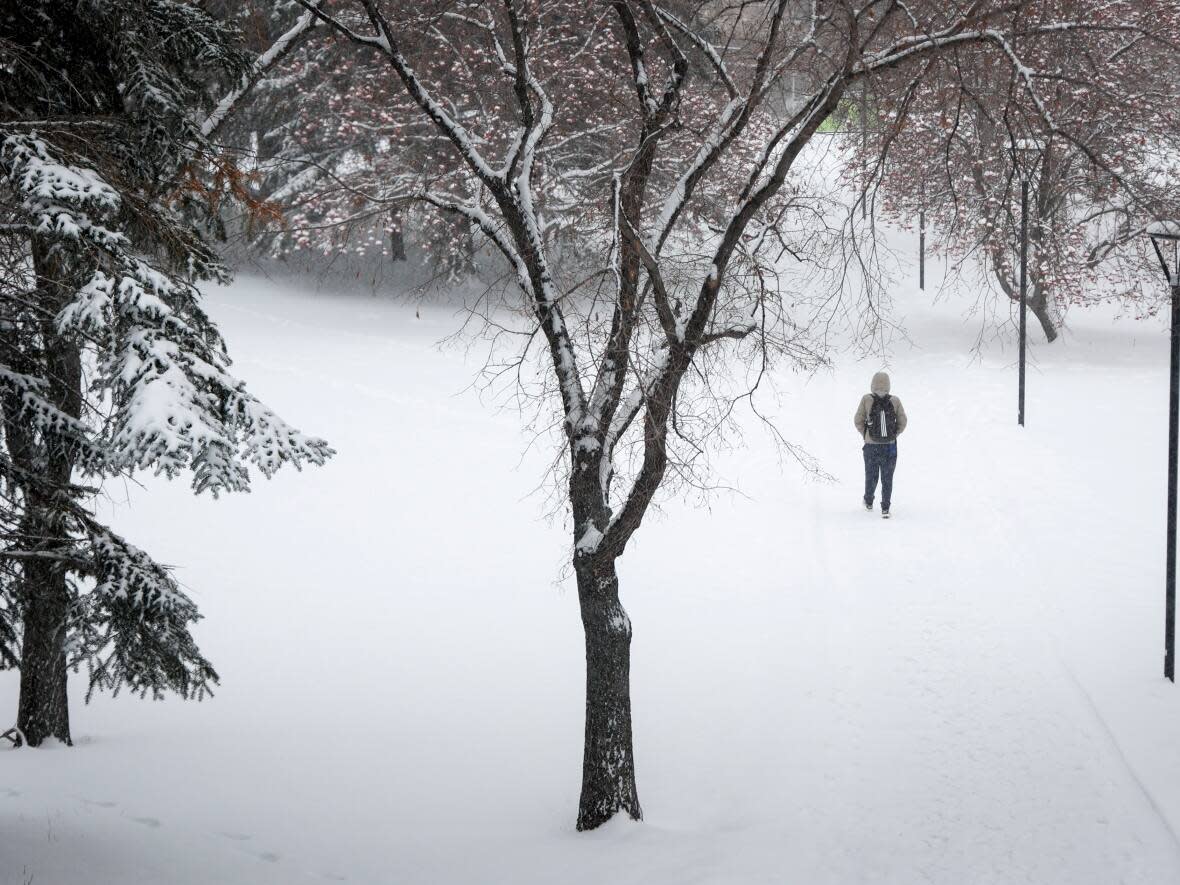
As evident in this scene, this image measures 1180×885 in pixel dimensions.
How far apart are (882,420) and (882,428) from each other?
0.34 ft

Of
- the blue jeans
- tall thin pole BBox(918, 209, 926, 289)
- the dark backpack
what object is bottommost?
the blue jeans

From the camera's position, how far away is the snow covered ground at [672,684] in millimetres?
7059

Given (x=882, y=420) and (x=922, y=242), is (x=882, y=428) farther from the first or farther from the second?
(x=922, y=242)

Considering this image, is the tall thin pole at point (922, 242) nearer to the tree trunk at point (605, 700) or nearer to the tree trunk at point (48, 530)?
the tree trunk at point (605, 700)

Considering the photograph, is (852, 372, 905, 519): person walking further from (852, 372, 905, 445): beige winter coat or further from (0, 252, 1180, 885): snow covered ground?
(0, 252, 1180, 885): snow covered ground

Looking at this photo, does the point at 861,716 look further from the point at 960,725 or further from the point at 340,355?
the point at 340,355

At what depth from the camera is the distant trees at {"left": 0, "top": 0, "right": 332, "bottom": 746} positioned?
5.27 metres

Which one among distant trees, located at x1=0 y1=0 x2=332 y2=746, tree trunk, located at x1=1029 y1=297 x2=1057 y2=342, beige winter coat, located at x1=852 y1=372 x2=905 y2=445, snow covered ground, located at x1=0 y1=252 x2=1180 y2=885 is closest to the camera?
distant trees, located at x1=0 y1=0 x2=332 y2=746

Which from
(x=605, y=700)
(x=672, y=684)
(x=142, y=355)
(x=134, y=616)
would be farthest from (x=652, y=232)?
(x=672, y=684)

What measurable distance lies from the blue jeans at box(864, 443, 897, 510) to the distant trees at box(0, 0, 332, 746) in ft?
29.7

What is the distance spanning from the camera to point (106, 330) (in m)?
5.43

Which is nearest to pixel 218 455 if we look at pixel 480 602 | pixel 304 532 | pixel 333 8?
pixel 480 602

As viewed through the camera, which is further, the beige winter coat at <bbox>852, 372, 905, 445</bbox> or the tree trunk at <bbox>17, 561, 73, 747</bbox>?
the beige winter coat at <bbox>852, 372, 905, 445</bbox>

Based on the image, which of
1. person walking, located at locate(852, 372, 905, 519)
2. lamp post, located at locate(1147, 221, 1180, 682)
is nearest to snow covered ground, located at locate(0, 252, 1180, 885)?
lamp post, located at locate(1147, 221, 1180, 682)
